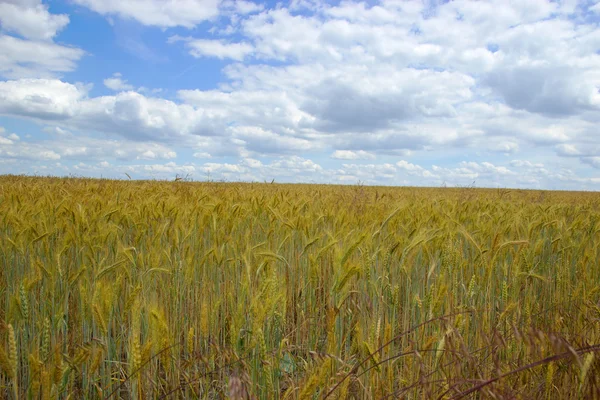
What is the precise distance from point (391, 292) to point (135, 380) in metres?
1.13

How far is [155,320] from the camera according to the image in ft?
4.50

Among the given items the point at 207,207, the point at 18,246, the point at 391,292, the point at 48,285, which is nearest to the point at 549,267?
the point at 391,292

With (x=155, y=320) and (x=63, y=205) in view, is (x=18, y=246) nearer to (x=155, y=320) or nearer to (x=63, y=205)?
(x=63, y=205)

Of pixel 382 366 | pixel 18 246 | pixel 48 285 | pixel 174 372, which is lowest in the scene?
pixel 174 372

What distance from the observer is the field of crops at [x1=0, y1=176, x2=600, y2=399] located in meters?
1.38

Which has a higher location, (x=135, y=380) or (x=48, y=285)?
(x=48, y=285)

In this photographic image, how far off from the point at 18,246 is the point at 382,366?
6.51ft

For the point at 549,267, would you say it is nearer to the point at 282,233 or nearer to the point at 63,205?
the point at 282,233

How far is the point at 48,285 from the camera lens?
77.2 inches

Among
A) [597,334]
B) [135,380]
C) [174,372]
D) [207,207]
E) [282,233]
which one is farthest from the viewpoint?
[207,207]

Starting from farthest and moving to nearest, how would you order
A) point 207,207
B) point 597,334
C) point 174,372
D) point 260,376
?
point 207,207 → point 597,334 → point 174,372 → point 260,376

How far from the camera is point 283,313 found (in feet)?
5.68

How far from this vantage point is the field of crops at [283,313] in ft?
4.51

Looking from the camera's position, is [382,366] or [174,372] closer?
[382,366]
